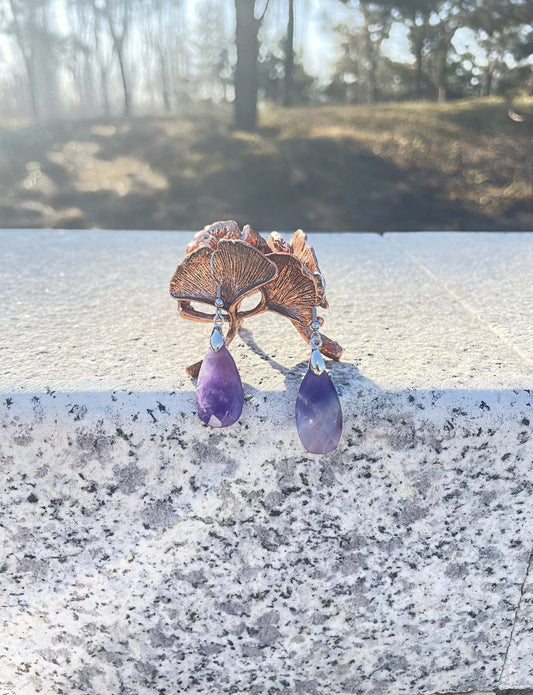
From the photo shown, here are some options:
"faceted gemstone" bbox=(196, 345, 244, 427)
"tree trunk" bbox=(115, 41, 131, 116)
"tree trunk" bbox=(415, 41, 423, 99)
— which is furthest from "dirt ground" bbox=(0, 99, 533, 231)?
"faceted gemstone" bbox=(196, 345, 244, 427)

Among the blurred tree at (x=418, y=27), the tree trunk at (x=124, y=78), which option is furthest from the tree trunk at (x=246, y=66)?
the tree trunk at (x=124, y=78)

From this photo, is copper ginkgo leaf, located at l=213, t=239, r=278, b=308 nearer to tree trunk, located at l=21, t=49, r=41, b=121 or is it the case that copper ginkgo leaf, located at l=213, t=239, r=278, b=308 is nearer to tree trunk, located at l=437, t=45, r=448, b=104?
tree trunk, located at l=437, t=45, r=448, b=104

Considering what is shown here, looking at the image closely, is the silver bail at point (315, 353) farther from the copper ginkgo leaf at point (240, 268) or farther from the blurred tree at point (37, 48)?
the blurred tree at point (37, 48)

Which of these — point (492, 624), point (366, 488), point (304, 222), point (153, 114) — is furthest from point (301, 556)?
point (153, 114)

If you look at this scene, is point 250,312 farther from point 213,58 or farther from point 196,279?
point 213,58

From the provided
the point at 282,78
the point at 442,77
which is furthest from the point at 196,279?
the point at 282,78

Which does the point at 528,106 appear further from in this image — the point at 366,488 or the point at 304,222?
the point at 366,488
